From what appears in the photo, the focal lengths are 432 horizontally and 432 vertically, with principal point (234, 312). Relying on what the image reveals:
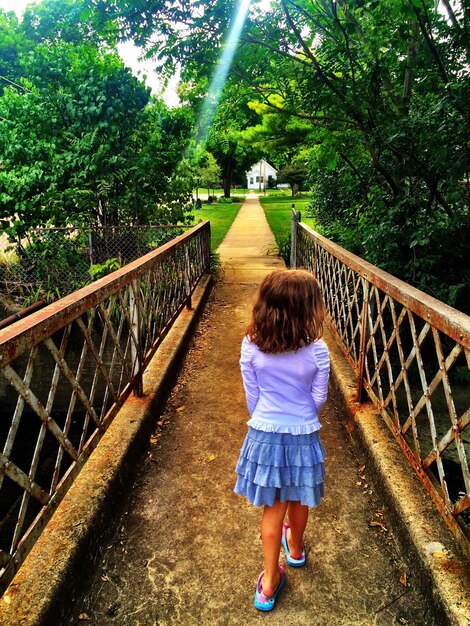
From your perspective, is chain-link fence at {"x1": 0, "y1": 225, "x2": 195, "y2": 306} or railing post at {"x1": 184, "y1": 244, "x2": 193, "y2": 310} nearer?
railing post at {"x1": 184, "y1": 244, "x2": 193, "y2": 310}

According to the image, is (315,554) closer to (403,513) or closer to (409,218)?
(403,513)

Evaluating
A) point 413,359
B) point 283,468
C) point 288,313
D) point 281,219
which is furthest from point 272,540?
point 281,219

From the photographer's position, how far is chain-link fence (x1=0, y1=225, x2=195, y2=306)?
6867mm

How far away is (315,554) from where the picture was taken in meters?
2.12

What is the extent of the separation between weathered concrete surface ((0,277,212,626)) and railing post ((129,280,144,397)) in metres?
0.13

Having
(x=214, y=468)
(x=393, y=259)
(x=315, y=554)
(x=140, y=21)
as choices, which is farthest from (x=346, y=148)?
(x=315, y=554)

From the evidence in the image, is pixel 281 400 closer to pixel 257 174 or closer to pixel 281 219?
pixel 281 219

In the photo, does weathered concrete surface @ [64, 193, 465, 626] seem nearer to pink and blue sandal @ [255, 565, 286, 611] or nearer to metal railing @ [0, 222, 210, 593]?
pink and blue sandal @ [255, 565, 286, 611]

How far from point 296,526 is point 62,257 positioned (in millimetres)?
6165

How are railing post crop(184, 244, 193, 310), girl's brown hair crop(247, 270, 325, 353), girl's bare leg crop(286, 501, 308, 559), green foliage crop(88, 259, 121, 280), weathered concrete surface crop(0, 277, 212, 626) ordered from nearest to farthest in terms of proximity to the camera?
1. weathered concrete surface crop(0, 277, 212, 626)
2. girl's brown hair crop(247, 270, 325, 353)
3. girl's bare leg crop(286, 501, 308, 559)
4. railing post crop(184, 244, 193, 310)
5. green foliage crop(88, 259, 121, 280)

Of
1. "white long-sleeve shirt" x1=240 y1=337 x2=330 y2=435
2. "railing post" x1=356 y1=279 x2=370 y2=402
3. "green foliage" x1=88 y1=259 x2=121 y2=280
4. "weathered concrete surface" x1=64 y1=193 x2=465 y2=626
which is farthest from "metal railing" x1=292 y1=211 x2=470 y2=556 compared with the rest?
"green foliage" x1=88 y1=259 x2=121 y2=280

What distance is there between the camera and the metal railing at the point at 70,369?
1.62 metres

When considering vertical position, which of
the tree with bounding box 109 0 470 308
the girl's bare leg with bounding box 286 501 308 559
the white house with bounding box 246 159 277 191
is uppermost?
the white house with bounding box 246 159 277 191

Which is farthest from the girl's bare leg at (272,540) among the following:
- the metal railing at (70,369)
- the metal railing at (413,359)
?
the metal railing at (70,369)
